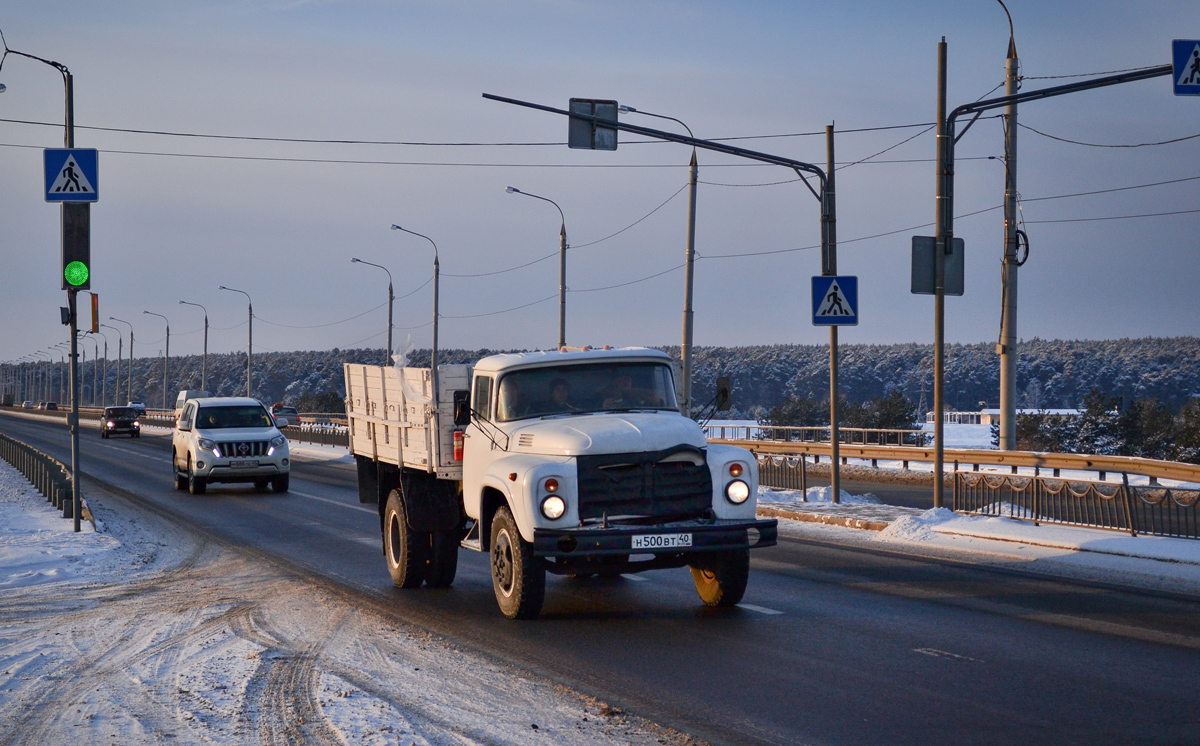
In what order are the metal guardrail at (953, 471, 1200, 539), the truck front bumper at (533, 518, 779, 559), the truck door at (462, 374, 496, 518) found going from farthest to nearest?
the metal guardrail at (953, 471, 1200, 539)
the truck door at (462, 374, 496, 518)
the truck front bumper at (533, 518, 779, 559)

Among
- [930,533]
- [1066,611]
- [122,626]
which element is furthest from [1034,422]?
[122,626]

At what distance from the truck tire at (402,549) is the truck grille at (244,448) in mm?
14563

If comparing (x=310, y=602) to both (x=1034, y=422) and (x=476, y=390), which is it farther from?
(x=1034, y=422)

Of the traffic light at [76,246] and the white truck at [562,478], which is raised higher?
the traffic light at [76,246]

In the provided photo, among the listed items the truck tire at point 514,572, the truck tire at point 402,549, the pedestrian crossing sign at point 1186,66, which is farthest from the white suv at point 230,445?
the pedestrian crossing sign at point 1186,66

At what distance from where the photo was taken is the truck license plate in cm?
959

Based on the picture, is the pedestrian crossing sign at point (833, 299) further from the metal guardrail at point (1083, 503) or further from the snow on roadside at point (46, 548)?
the snow on roadside at point (46, 548)

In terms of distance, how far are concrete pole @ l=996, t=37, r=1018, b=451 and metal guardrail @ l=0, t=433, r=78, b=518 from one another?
1910 cm

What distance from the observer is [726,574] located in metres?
10.7

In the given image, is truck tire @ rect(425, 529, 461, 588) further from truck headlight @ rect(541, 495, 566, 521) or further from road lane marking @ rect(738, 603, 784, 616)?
road lane marking @ rect(738, 603, 784, 616)

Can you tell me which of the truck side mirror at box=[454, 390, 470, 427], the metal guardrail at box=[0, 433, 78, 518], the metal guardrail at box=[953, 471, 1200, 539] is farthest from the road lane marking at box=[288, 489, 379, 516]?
the truck side mirror at box=[454, 390, 470, 427]

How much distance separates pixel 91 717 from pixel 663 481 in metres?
4.75

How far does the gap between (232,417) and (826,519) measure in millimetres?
14957

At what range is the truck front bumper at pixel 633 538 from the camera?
373 inches
